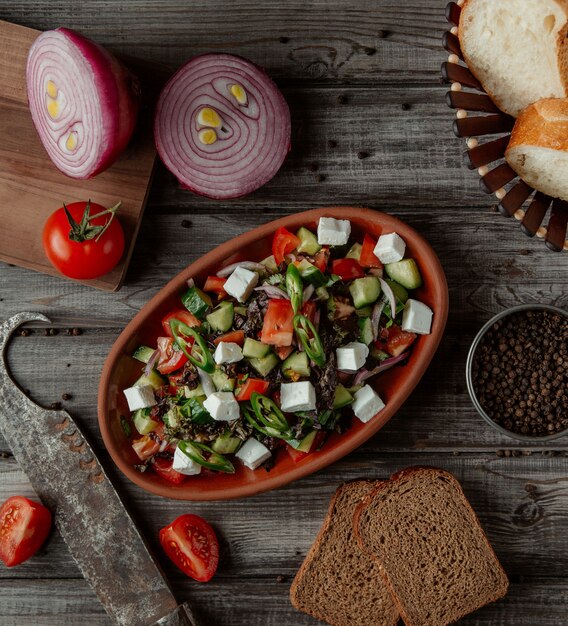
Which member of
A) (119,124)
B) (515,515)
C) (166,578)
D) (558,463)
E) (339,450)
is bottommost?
(166,578)

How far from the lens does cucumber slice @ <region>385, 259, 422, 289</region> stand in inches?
98.3

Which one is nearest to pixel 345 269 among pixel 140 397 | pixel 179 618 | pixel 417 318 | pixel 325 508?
pixel 417 318

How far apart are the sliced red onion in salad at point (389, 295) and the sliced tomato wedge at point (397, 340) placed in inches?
2.9

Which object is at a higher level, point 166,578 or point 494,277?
point 494,277

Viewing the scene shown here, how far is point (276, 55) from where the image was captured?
2721 mm

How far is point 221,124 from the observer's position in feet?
8.32

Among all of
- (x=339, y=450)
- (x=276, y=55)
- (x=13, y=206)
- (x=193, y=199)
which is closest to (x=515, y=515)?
(x=339, y=450)

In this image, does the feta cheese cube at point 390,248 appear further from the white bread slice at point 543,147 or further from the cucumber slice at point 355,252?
the white bread slice at point 543,147

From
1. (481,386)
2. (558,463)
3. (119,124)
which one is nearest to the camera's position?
(119,124)

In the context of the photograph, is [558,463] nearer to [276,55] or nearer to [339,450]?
[339,450]

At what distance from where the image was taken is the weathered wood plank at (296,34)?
2705mm

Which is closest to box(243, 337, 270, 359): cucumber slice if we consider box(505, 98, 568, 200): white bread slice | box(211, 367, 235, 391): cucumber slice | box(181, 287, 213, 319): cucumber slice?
box(211, 367, 235, 391): cucumber slice

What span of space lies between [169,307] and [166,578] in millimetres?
1131

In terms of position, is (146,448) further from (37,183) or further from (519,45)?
(519,45)
